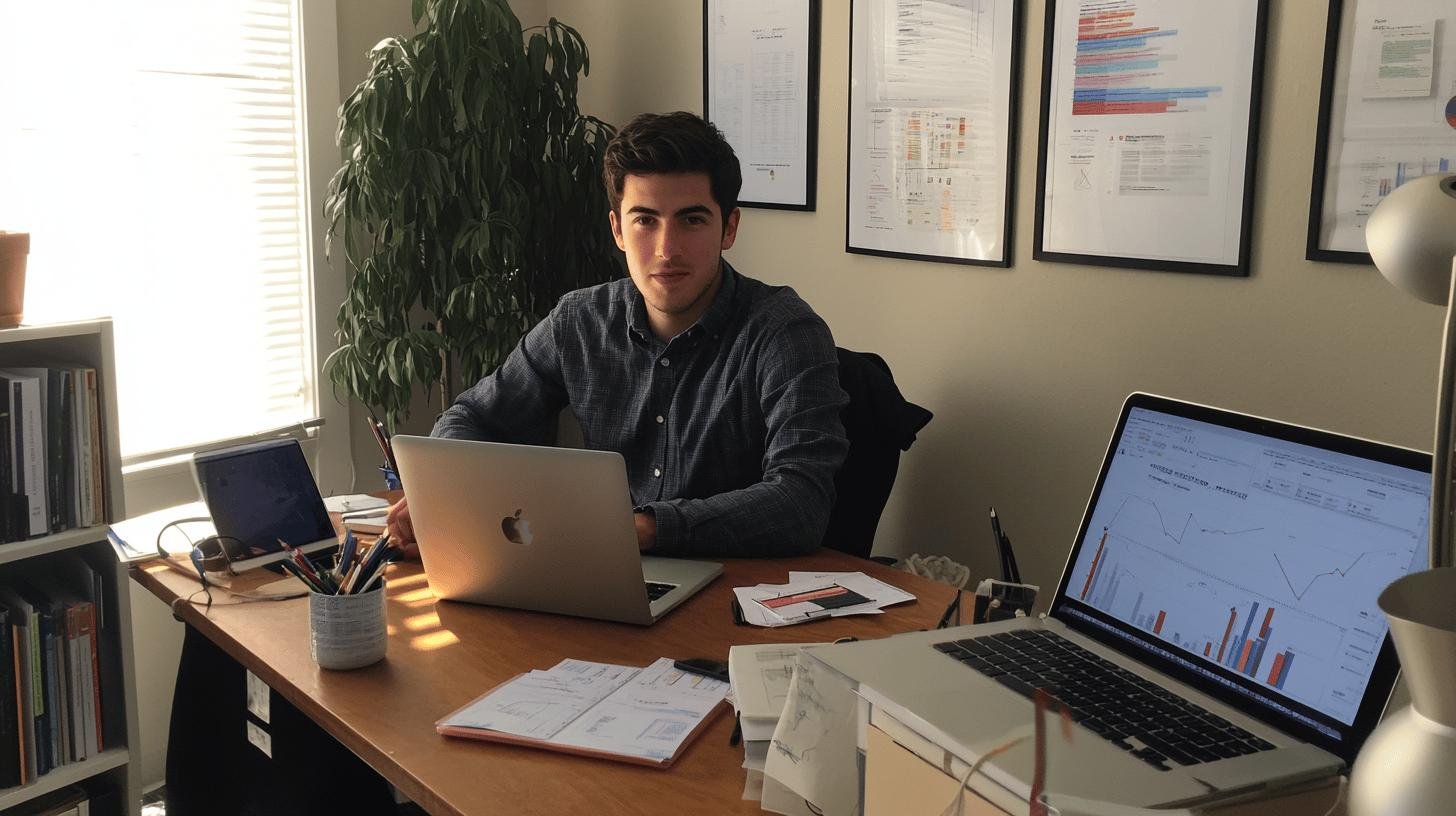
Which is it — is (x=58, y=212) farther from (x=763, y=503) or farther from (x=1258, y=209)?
(x=1258, y=209)

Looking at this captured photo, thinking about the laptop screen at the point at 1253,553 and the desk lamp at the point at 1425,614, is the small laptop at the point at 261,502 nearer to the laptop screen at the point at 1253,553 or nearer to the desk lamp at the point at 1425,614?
the laptop screen at the point at 1253,553

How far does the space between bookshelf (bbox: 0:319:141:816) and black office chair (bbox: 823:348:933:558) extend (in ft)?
4.36

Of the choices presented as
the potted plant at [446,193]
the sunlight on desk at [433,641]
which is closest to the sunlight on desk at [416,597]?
the sunlight on desk at [433,641]

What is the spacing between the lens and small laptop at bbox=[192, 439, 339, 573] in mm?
1785

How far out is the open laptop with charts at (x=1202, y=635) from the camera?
953 mm

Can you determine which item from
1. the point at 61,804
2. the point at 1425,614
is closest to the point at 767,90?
the point at 61,804

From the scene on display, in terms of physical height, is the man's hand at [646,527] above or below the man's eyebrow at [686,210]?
below

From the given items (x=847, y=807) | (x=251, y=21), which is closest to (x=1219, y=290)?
(x=847, y=807)

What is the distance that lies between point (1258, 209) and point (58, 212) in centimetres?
244

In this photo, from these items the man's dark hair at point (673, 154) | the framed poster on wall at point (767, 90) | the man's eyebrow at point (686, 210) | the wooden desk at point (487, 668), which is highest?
the framed poster on wall at point (767, 90)

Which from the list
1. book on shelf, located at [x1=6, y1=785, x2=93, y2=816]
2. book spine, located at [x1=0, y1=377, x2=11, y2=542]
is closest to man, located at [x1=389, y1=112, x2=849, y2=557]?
book spine, located at [x1=0, y1=377, x2=11, y2=542]

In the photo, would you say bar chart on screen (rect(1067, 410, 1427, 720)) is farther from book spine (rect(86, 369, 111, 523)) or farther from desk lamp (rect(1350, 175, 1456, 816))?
book spine (rect(86, 369, 111, 523))

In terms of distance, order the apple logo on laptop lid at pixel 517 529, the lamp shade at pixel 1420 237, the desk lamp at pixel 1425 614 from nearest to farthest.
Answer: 1. the desk lamp at pixel 1425 614
2. the lamp shade at pixel 1420 237
3. the apple logo on laptop lid at pixel 517 529

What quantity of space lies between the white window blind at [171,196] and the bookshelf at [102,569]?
33cm
